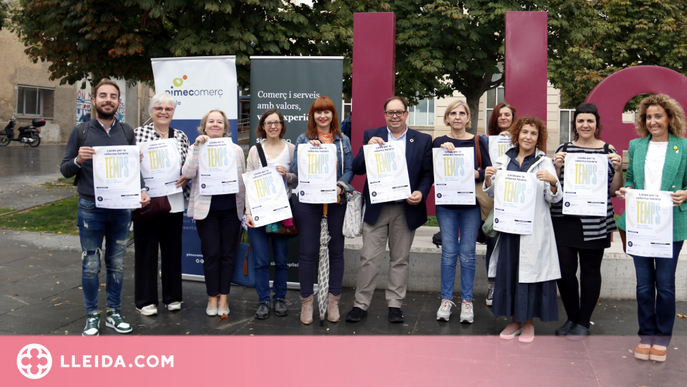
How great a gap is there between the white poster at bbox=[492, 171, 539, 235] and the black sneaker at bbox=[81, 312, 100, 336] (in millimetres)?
3358

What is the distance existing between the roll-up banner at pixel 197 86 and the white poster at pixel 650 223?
3.79m

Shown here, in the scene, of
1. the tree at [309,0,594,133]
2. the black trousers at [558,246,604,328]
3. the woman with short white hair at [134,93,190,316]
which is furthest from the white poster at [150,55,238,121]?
the tree at [309,0,594,133]

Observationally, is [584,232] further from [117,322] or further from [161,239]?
[117,322]

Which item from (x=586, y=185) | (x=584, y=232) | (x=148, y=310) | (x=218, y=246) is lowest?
(x=148, y=310)

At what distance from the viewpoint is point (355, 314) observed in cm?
499

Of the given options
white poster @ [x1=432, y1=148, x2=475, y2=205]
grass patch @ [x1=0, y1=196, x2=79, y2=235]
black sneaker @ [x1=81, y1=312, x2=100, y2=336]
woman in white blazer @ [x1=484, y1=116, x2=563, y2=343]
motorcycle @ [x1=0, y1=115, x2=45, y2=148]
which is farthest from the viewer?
motorcycle @ [x1=0, y1=115, x2=45, y2=148]

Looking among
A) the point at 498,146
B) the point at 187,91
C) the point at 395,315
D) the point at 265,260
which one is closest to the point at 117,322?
the point at 265,260

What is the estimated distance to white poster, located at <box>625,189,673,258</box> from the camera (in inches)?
155

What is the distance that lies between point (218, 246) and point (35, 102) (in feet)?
97.7

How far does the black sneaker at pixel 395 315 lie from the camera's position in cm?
495

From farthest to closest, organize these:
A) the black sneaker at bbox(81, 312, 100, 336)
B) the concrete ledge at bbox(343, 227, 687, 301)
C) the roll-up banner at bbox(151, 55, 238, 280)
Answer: the roll-up banner at bbox(151, 55, 238, 280)
the concrete ledge at bbox(343, 227, 687, 301)
the black sneaker at bbox(81, 312, 100, 336)

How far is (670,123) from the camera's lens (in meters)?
4.06

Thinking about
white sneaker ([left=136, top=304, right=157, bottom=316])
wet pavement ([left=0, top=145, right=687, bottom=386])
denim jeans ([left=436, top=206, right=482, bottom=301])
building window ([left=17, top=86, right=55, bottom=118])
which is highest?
building window ([left=17, top=86, right=55, bottom=118])

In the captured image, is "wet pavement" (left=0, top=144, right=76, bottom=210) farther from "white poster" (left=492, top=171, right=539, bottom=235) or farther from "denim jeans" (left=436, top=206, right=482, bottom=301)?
"white poster" (left=492, top=171, right=539, bottom=235)
